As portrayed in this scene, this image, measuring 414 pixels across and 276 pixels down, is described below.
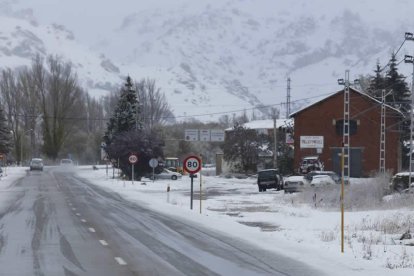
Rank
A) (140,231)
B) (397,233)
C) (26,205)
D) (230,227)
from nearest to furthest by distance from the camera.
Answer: (397,233) < (140,231) < (230,227) < (26,205)

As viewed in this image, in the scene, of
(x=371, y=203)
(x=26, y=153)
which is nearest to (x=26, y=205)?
(x=371, y=203)

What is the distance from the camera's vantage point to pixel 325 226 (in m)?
→ 20.3

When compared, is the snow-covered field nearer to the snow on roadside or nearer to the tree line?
the snow on roadside

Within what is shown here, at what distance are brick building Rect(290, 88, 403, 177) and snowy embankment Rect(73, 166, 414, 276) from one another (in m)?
30.6

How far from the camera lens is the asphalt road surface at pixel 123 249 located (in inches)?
473

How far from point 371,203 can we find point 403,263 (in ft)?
A: 50.8

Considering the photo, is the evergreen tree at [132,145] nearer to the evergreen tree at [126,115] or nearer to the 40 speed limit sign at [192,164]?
the evergreen tree at [126,115]

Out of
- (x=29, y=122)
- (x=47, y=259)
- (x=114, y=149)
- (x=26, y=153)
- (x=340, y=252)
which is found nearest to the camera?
(x=47, y=259)

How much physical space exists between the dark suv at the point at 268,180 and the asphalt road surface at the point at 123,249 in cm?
2478

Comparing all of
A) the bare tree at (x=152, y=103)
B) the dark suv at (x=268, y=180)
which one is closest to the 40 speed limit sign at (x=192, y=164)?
the dark suv at (x=268, y=180)

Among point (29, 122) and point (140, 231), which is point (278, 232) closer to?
point (140, 231)

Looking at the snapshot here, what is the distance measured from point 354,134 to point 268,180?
61.7 feet

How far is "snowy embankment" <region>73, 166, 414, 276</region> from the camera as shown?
12984mm

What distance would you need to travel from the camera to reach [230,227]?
20625 mm
